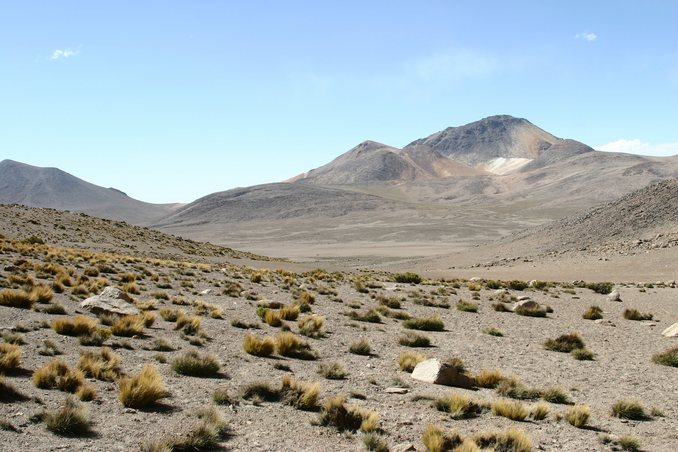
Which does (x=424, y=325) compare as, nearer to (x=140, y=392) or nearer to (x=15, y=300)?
(x=140, y=392)

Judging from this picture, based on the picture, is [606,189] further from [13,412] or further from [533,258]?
[13,412]

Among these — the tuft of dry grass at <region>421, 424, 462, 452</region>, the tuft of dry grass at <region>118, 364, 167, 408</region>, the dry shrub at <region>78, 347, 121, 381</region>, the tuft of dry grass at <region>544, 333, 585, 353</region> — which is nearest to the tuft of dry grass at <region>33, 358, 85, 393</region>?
the dry shrub at <region>78, 347, 121, 381</region>

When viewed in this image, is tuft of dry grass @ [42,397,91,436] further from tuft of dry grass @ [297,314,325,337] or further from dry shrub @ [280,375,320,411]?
tuft of dry grass @ [297,314,325,337]

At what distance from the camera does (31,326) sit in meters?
11.8

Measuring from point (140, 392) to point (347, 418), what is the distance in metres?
2.82

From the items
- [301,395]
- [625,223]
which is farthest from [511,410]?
[625,223]

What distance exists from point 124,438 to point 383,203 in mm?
177498

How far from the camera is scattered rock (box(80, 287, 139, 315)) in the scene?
Answer: 46.8 feet

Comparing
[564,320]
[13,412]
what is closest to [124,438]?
[13,412]

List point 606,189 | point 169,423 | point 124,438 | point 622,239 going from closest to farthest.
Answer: point 124,438
point 169,423
point 622,239
point 606,189

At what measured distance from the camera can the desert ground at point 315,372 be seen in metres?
7.35

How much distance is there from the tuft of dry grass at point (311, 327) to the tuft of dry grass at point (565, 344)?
560cm

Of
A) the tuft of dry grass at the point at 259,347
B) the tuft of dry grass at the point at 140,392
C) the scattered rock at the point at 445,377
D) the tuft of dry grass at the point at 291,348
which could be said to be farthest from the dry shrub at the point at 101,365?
the scattered rock at the point at 445,377

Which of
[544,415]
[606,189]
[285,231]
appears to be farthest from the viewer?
[606,189]
